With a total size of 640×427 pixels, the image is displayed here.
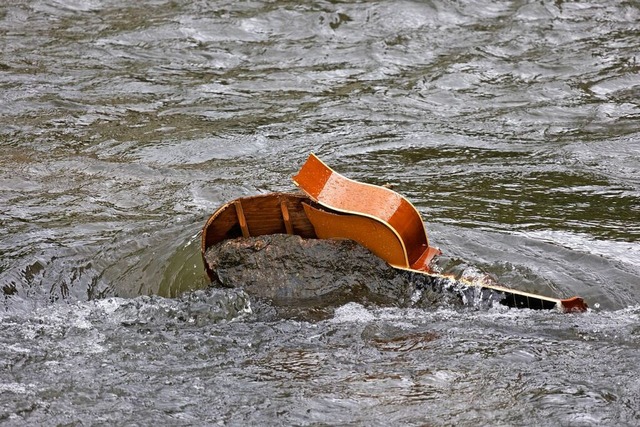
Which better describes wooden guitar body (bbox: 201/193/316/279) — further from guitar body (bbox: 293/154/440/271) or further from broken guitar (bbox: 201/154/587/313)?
guitar body (bbox: 293/154/440/271)

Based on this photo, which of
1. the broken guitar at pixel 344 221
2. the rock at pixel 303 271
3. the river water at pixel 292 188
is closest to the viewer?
the river water at pixel 292 188

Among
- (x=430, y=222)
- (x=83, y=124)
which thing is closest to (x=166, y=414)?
(x=430, y=222)

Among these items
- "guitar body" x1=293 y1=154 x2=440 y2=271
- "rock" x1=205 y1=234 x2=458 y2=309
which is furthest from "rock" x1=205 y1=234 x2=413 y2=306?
"guitar body" x1=293 y1=154 x2=440 y2=271

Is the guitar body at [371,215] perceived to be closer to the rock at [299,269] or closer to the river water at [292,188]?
the rock at [299,269]

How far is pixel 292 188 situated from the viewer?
7094 mm

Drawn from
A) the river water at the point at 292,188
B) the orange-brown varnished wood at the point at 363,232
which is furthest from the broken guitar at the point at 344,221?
the river water at the point at 292,188

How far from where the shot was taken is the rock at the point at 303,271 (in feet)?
17.5

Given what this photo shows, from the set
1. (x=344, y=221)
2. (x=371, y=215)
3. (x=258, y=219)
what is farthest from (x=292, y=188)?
(x=371, y=215)

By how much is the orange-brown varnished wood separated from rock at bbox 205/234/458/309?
0.04 meters

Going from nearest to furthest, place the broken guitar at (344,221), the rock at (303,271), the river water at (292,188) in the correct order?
the river water at (292,188) < the broken guitar at (344,221) < the rock at (303,271)

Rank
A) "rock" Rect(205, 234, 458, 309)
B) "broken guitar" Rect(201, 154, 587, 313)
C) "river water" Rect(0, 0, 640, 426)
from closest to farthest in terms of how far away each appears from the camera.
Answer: "river water" Rect(0, 0, 640, 426), "broken guitar" Rect(201, 154, 587, 313), "rock" Rect(205, 234, 458, 309)

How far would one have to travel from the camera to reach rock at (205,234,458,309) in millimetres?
5340

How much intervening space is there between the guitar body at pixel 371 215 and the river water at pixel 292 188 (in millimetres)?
324

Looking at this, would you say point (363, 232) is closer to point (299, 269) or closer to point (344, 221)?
point (344, 221)
